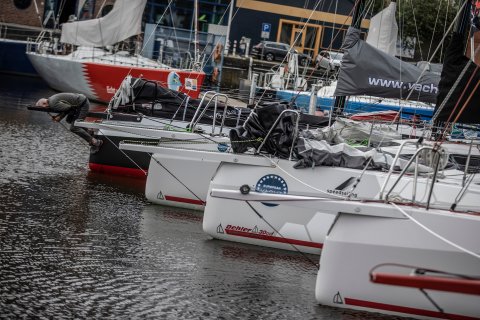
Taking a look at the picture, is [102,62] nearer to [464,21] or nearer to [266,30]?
[464,21]

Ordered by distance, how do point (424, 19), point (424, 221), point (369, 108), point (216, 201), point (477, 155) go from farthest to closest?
point (424, 19) < point (369, 108) < point (477, 155) < point (216, 201) < point (424, 221)

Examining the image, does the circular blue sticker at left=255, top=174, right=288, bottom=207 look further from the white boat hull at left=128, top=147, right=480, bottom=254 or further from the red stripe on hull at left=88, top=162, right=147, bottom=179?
the red stripe on hull at left=88, top=162, right=147, bottom=179

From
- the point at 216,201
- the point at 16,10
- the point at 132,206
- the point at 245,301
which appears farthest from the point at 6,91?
the point at 245,301

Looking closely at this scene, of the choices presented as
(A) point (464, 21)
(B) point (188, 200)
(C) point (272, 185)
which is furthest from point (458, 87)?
(B) point (188, 200)

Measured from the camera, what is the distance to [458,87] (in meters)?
12.3

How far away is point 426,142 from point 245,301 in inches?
165

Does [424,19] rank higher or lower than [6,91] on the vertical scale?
higher

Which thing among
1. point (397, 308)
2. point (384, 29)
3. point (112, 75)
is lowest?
point (397, 308)

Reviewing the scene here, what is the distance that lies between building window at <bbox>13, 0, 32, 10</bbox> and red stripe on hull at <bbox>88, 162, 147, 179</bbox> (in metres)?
33.2

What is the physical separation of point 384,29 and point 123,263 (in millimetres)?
18141

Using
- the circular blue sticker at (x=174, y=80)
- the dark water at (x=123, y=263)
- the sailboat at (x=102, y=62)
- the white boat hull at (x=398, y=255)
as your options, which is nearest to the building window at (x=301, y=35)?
the sailboat at (x=102, y=62)

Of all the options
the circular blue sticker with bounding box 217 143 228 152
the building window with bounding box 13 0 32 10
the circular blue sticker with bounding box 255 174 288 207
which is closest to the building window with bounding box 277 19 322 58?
the building window with bounding box 13 0 32 10

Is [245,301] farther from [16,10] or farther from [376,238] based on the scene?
[16,10]

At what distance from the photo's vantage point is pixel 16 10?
49.8 meters
